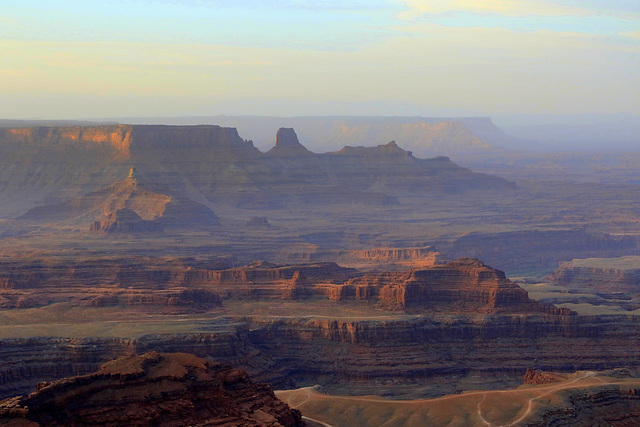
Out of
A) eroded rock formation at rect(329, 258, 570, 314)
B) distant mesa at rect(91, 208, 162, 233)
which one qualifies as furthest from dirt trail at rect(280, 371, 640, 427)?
distant mesa at rect(91, 208, 162, 233)

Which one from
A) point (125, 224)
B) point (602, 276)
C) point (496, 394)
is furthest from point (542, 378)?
point (125, 224)

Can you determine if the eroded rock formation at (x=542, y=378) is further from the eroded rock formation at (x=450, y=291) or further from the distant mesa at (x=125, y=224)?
the distant mesa at (x=125, y=224)

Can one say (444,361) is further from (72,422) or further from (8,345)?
(72,422)

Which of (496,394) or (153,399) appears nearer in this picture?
(153,399)

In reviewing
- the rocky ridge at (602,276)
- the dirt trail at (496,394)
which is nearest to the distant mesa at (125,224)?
the rocky ridge at (602,276)

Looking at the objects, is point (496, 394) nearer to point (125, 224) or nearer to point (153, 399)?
point (153, 399)

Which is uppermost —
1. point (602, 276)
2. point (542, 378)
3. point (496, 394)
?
point (496, 394)

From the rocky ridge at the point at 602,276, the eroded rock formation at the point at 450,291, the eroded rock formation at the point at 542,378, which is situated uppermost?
the eroded rock formation at the point at 450,291

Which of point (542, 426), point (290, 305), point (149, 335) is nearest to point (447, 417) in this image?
point (542, 426)

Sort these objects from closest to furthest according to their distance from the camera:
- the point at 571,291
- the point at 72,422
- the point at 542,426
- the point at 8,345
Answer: the point at 72,422
the point at 542,426
the point at 8,345
the point at 571,291
